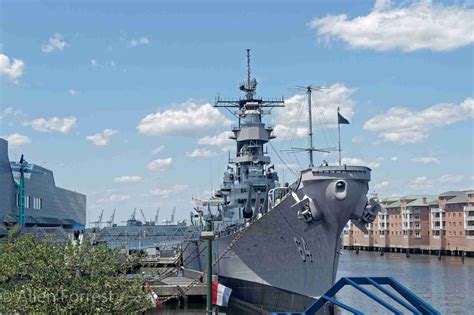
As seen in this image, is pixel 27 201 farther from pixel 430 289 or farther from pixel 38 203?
pixel 430 289

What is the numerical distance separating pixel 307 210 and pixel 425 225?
316ft

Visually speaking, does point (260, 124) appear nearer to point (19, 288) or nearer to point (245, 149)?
point (245, 149)

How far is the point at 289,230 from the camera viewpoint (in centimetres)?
3350

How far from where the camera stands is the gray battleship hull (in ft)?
101

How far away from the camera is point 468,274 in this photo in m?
71.1

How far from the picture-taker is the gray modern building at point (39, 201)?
7281 centimetres

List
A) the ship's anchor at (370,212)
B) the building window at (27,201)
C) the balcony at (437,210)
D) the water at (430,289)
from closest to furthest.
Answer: the ship's anchor at (370,212) → the water at (430,289) → the building window at (27,201) → the balcony at (437,210)

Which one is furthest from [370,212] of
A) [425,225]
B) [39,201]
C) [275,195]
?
[425,225]

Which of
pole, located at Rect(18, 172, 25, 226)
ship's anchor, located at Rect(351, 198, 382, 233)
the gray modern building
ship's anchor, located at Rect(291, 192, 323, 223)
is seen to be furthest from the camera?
pole, located at Rect(18, 172, 25, 226)

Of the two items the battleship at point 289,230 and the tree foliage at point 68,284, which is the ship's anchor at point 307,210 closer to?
the battleship at point 289,230

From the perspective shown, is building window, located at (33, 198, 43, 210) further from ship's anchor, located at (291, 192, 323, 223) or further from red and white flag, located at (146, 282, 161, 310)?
ship's anchor, located at (291, 192, 323, 223)

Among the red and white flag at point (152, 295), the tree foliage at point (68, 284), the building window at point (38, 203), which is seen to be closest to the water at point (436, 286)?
the red and white flag at point (152, 295)

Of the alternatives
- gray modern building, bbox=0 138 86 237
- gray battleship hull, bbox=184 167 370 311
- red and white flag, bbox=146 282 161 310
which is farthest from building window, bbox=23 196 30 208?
red and white flag, bbox=146 282 161 310

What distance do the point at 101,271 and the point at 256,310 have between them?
20501 mm
